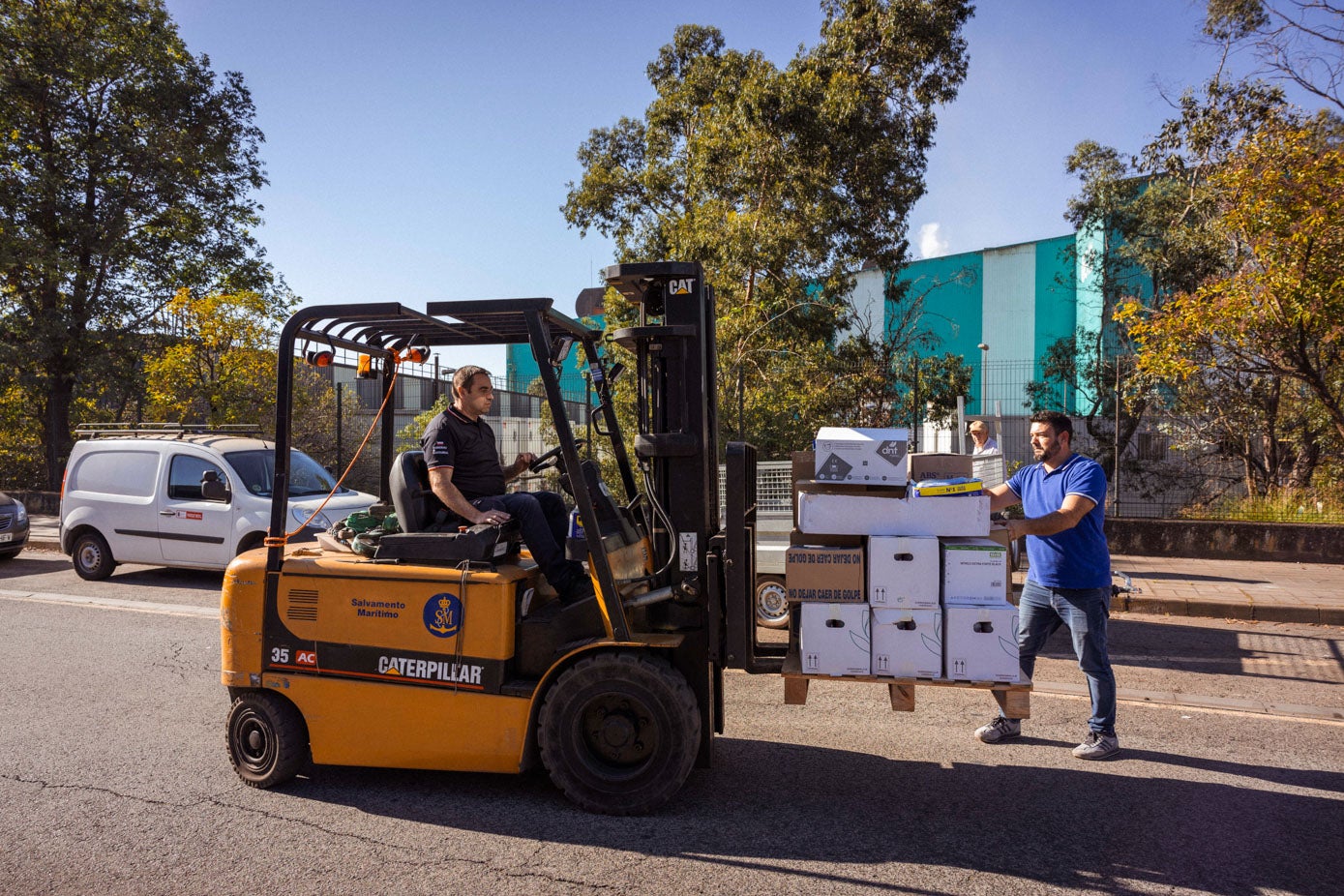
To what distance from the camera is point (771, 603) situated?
8.08 metres

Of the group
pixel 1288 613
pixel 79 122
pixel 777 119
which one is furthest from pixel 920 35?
pixel 79 122

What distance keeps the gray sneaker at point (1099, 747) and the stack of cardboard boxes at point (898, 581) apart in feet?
4.36

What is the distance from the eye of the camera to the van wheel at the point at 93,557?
11.6m

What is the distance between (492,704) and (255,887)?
1.23 m

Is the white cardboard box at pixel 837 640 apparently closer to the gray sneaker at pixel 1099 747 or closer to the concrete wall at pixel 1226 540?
the gray sneaker at pixel 1099 747

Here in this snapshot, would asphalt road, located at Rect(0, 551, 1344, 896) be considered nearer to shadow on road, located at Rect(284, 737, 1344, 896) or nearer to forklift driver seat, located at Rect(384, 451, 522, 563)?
shadow on road, located at Rect(284, 737, 1344, 896)

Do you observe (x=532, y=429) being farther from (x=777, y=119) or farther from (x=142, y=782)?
(x=142, y=782)

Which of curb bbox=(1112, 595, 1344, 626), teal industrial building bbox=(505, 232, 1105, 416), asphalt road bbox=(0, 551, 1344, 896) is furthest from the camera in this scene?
teal industrial building bbox=(505, 232, 1105, 416)

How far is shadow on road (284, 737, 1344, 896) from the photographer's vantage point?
3740mm

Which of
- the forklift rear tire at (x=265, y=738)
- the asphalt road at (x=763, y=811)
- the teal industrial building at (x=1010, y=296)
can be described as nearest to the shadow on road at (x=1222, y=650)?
the asphalt road at (x=763, y=811)

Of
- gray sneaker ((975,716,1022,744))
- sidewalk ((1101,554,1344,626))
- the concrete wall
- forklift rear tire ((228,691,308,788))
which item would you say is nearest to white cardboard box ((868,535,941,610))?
gray sneaker ((975,716,1022,744))

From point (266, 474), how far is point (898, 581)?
9.34 meters

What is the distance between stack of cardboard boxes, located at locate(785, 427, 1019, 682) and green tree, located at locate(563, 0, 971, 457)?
9.07 meters

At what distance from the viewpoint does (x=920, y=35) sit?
50.6 feet
